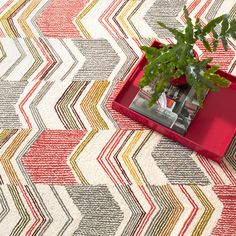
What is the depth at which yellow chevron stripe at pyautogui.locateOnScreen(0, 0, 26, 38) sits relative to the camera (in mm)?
1856

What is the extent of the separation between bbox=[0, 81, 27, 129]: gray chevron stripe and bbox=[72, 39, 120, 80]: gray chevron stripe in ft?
0.81

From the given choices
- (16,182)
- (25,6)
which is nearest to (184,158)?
(16,182)

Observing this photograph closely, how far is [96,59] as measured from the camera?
1788mm

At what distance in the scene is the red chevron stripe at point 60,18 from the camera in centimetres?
186

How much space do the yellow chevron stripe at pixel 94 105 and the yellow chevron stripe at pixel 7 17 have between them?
46 cm

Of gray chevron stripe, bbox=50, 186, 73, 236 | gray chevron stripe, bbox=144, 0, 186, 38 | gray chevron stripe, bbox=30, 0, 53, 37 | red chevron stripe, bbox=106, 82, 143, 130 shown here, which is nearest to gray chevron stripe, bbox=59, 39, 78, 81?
gray chevron stripe, bbox=30, 0, 53, 37

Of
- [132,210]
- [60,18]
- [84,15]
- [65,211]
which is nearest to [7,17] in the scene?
[60,18]

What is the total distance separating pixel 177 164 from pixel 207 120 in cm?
20

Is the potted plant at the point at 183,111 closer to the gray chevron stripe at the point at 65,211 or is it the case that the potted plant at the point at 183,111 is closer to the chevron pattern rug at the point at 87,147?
the chevron pattern rug at the point at 87,147

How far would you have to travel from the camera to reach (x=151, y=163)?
1.56m

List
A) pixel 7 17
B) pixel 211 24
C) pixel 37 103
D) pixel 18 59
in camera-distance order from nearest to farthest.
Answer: pixel 211 24, pixel 37 103, pixel 18 59, pixel 7 17

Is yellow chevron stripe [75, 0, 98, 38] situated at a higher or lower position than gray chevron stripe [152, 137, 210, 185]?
higher

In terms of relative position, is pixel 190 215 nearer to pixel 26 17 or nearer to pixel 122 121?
pixel 122 121

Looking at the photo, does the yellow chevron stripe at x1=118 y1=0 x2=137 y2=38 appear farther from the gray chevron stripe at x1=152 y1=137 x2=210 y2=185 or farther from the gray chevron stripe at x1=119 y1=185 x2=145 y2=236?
the gray chevron stripe at x1=119 y1=185 x2=145 y2=236
